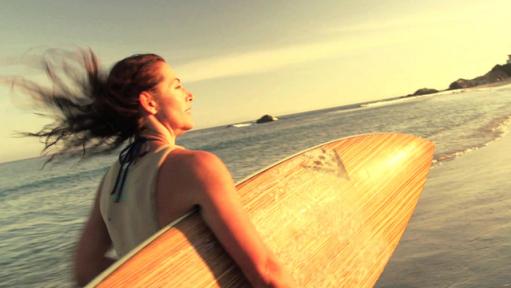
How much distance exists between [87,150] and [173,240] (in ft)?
1.86

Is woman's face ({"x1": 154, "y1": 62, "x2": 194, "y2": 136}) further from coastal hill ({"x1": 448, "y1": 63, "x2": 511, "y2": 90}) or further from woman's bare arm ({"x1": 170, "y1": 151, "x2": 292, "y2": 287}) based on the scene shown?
coastal hill ({"x1": 448, "y1": 63, "x2": 511, "y2": 90})

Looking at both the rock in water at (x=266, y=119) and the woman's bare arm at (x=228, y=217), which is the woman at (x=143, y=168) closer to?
the woman's bare arm at (x=228, y=217)

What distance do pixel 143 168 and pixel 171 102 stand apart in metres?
0.31

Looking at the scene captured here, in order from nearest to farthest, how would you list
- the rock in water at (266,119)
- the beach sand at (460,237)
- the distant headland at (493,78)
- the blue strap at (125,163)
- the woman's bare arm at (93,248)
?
the blue strap at (125,163) → the woman's bare arm at (93,248) → the beach sand at (460,237) → the distant headland at (493,78) → the rock in water at (266,119)

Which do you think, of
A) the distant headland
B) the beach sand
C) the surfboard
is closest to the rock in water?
the distant headland

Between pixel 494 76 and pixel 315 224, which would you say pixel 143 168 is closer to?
pixel 315 224

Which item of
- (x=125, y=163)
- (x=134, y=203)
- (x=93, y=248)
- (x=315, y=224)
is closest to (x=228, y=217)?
(x=134, y=203)

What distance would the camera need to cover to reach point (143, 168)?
1.56 meters

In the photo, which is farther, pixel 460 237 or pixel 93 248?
pixel 460 237

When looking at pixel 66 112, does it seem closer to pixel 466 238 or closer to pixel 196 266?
pixel 196 266

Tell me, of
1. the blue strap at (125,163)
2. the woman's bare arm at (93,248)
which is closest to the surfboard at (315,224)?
the blue strap at (125,163)

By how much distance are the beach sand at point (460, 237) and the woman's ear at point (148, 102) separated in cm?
243

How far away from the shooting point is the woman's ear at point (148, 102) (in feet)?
5.56

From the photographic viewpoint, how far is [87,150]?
6.37 ft
